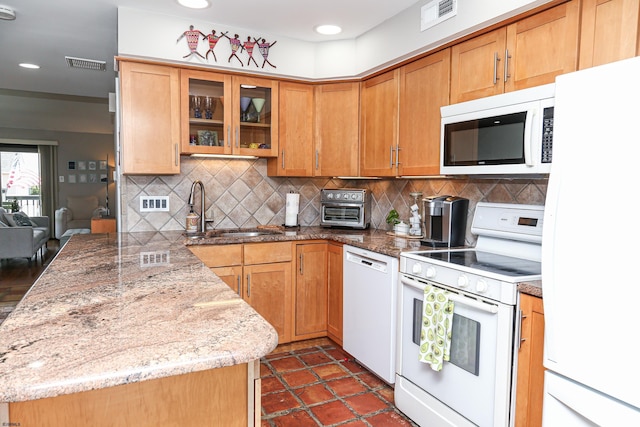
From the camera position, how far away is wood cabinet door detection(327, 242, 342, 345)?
3002 mm

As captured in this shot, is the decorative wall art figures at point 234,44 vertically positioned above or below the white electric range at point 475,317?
above

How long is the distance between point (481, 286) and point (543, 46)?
1175 mm

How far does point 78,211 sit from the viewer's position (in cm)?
918

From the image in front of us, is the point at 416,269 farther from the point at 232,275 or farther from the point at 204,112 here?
the point at 204,112

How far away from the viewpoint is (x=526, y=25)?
2014 mm

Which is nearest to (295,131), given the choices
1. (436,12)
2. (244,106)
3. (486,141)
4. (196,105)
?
(244,106)

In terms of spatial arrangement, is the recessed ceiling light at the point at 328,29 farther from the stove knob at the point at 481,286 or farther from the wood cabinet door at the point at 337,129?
the stove knob at the point at 481,286

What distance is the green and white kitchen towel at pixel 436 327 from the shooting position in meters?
1.89

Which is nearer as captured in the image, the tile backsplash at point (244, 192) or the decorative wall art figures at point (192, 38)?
the decorative wall art figures at point (192, 38)

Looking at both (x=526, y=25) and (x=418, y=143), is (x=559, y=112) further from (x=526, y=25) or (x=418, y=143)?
(x=418, y=143)

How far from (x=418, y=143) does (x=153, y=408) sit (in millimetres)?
2196

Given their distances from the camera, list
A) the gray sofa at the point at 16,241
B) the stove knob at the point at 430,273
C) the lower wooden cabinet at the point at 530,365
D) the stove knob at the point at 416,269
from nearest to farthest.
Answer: the lower wooden cabinet at the point at 530,365 → the stove knob at the point at 430,273 → the stove knob at the point at 416,269 → the gray sofa at the point at 16,241

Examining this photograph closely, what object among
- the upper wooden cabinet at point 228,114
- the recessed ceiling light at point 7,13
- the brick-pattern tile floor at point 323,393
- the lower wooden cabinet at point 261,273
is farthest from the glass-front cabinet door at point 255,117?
the brick-pattern tile floor at point 323,393

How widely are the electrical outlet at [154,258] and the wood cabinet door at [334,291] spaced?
49.4 inches
